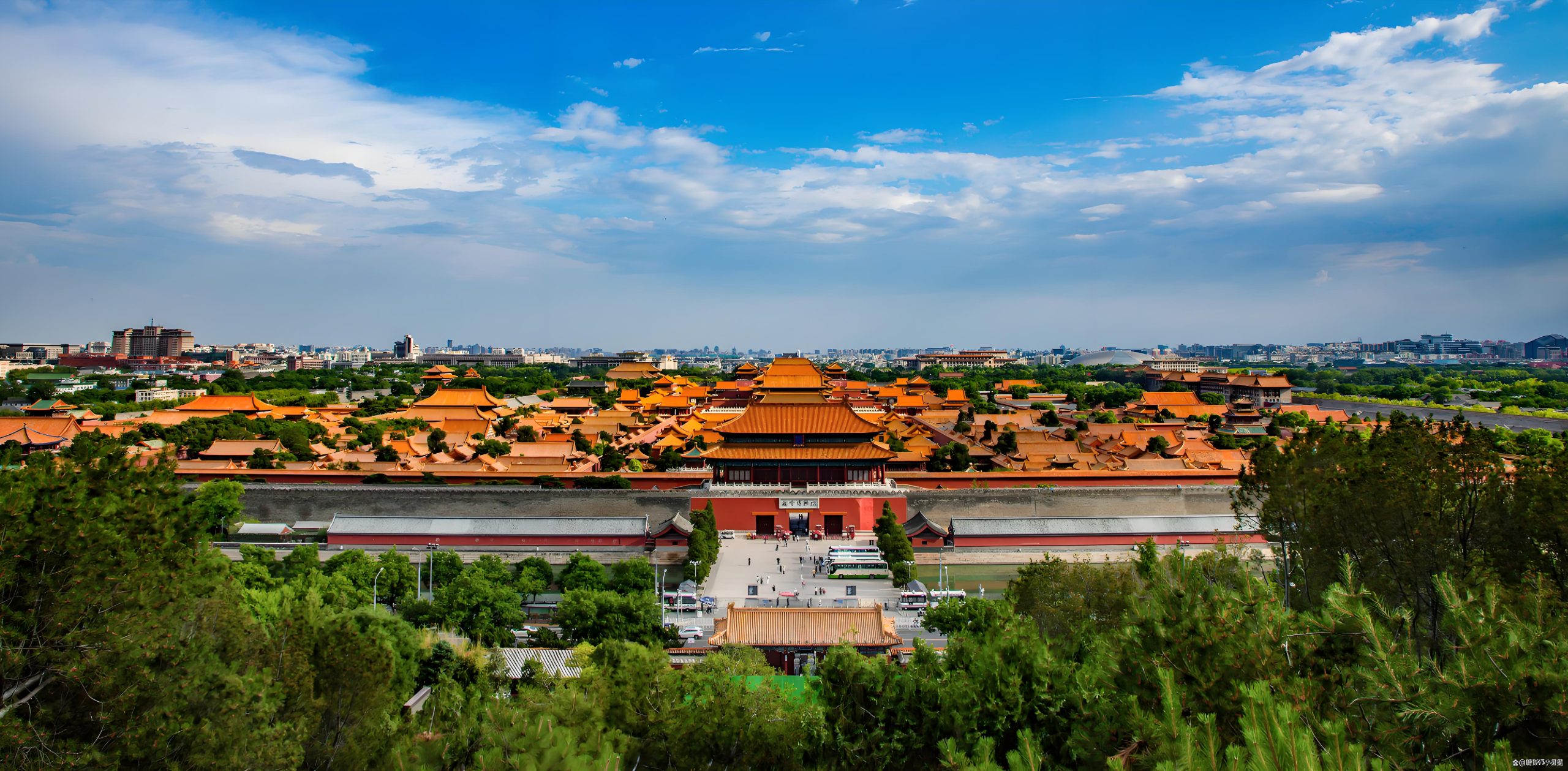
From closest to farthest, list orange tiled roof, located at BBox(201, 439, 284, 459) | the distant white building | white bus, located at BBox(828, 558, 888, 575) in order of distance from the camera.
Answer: white bus, located at BBox(828, 558, 888, 575)
orange tiled roof, located at BBox(201, 439, 284, 459)
the distant white building

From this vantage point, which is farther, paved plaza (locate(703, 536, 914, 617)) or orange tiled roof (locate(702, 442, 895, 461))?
orange tiled roof (locate(702, 442, 895, 461))

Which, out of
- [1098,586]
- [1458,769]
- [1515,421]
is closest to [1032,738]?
[1458,769]

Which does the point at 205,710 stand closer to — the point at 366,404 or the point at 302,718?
the point at 302,718

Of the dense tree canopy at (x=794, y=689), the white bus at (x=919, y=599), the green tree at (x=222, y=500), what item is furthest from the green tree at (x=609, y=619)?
the green tree at (x=222, y=500)

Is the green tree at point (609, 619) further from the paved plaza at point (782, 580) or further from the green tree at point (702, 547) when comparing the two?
the green tree at point (702, 547)

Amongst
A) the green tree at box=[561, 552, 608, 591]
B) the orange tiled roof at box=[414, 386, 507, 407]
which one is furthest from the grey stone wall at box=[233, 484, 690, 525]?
the orange tiled roof at box=[414, 386, 507, 407]

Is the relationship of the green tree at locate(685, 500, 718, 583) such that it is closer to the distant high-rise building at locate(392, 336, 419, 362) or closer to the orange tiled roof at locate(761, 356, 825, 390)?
the orange tiled roof at locate(761, 356, 825, 390)
